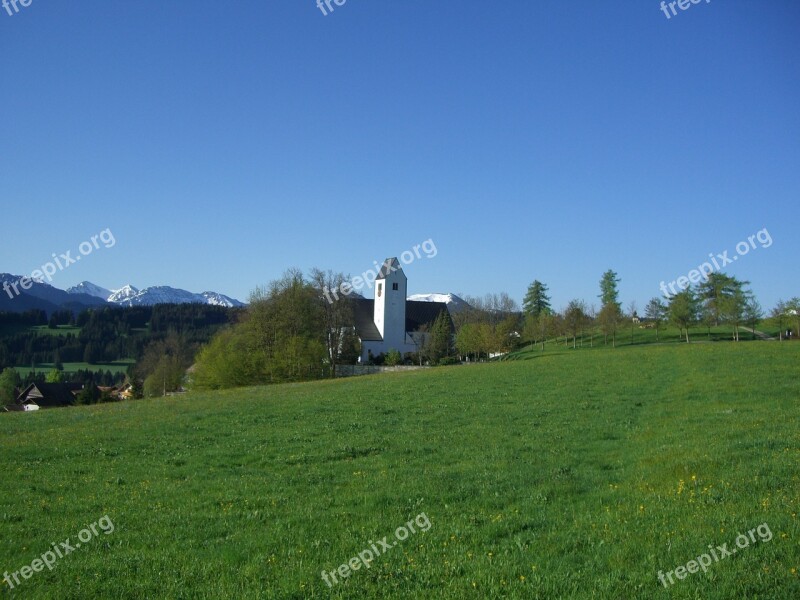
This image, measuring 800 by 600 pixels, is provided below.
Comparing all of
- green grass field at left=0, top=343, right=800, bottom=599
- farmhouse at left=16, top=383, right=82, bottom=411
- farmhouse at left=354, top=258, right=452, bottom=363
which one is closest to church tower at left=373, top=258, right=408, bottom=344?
farmhouse at left=354, top=258, right=452, bottom=363

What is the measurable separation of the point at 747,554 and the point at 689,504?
2126mm

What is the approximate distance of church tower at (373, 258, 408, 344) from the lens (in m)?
107

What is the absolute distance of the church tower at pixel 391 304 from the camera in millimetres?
107125

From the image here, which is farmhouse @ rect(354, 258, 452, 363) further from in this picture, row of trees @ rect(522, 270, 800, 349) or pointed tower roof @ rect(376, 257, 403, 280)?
row of trees @ rect(522, 270, 800, 349)

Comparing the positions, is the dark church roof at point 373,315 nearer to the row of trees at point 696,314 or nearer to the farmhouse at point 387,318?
the farmhouse at point 387,318

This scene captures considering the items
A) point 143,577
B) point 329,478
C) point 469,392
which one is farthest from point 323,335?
point 143,577

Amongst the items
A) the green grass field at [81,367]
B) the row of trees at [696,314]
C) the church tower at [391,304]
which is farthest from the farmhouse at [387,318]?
the green grass field at [81,367]

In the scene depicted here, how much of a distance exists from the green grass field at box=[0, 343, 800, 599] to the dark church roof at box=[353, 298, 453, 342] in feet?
260

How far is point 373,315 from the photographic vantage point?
367ft

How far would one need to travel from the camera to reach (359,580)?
7441 mm

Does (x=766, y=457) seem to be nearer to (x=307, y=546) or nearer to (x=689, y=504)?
(x=689, y=504)

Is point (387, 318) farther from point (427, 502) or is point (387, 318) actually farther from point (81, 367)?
point (427, 502)

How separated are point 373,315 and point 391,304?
19.3 ft

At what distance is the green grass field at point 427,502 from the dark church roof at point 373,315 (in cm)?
7929
